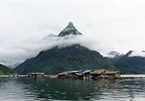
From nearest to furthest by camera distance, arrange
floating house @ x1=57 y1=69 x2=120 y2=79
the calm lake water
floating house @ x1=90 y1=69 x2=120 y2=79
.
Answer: the calm lake water, floating house @ x1=57 y1=69 x2=120 y2=79, floating house @ x1=90 y1=69 x2=120 y2=79

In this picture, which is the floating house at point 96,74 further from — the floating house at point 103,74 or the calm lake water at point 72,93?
the calm lake water at point 72,93

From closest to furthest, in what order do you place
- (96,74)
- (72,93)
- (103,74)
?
(72,93), (96,74), (103,74)

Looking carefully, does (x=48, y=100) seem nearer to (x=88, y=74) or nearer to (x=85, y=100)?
(x=85, y=100)

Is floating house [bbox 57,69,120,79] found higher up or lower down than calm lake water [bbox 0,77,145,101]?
higher up

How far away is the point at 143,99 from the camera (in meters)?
42.2

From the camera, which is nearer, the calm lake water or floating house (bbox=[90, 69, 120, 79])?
the calm lake water

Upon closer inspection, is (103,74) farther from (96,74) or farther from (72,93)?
(72,93)

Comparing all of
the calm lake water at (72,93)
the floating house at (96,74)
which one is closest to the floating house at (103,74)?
the floating house at (96,74)

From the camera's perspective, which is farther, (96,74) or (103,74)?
(103,74)

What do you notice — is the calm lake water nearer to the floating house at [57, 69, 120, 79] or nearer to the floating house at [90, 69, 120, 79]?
the floating house at [57, 69, 120, 79]

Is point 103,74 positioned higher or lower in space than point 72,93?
higher

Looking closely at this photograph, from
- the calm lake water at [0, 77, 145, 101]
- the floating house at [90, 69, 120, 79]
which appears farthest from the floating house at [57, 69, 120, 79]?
the calm lake water at [0, 77, 145, 101]

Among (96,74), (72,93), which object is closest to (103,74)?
(96,74)

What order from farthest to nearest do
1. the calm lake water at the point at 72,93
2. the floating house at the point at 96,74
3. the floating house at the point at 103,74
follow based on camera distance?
the floating house at the point at 103,74
the floating house at the point at 96,74
the calm lake water at the point at 72,93
